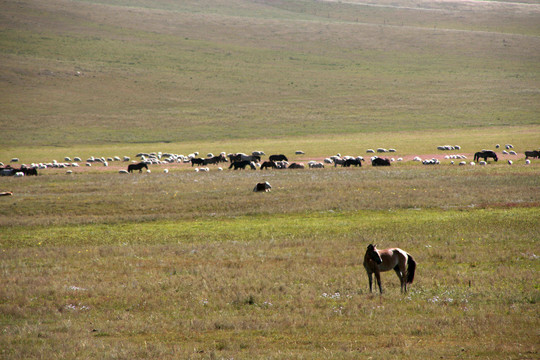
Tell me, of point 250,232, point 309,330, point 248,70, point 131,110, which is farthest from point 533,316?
point 248,70

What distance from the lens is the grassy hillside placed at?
92.9 metres

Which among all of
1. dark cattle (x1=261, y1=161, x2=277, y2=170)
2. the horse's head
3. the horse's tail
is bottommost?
dark cattle (x1=261, y1=161, x2=277, y2=170)

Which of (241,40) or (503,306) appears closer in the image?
(503,306)

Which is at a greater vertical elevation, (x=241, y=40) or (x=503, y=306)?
(x=241, y=40)

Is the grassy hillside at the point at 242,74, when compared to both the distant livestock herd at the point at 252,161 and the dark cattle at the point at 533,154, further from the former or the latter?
the dark cattle at the point at 533,154

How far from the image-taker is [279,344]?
978 cm

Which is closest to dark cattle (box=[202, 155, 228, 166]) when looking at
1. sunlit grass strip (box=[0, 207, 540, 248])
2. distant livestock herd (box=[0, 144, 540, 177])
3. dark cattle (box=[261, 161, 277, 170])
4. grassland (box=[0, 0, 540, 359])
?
distant livestock herd (box=[0, 144, 540, 177])

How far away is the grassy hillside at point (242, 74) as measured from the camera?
92.9m

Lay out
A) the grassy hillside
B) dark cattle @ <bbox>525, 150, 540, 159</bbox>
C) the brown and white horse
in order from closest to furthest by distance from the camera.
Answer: the brown and white horse < dark cattle @ <bbox>525, 150, 540, 159</bbox> < the grassy hillside

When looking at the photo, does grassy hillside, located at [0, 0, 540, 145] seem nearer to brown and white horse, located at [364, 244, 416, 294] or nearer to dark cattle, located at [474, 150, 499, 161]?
dark cattle, located at [474, 150, 499, 161]

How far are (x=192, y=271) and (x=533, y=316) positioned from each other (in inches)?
336

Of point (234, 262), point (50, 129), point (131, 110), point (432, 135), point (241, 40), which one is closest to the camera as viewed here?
point (234, 262)

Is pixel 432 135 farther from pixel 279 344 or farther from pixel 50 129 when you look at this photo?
pixel 279 344

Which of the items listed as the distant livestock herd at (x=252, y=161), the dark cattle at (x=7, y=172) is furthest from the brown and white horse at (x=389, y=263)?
the dark cattle at (x=7, y=172)
